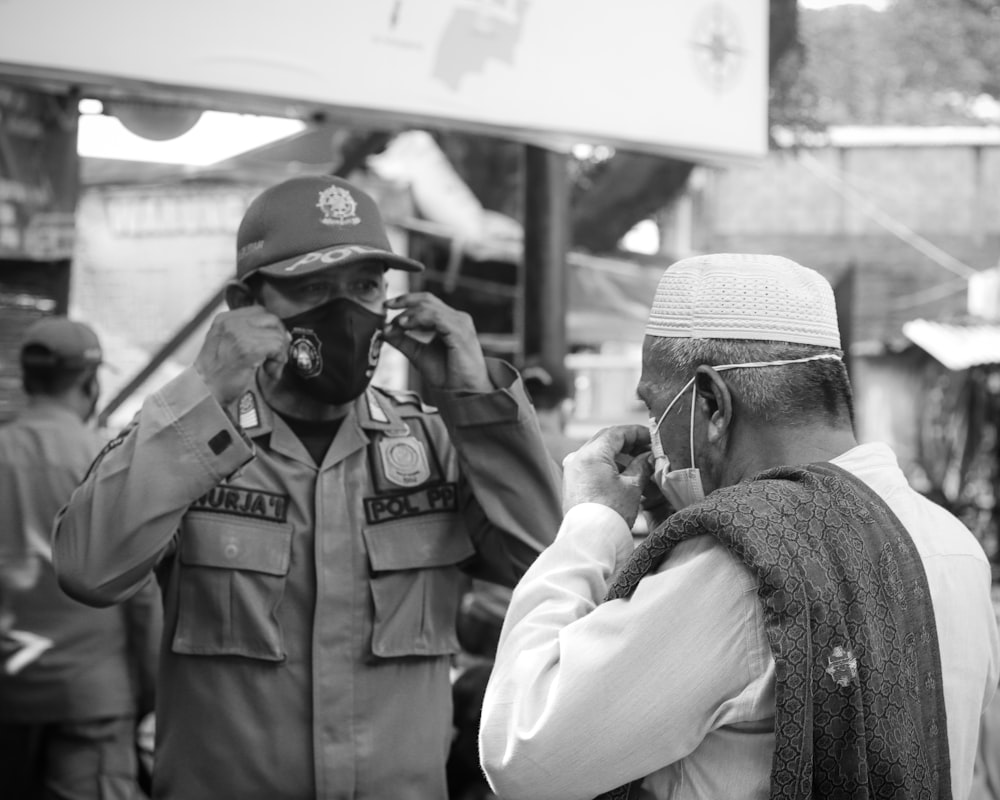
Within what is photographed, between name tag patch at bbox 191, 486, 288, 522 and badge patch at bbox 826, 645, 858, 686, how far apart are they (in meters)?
1.27

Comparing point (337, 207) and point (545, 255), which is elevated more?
point (337, 207)

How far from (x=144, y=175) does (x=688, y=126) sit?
4.20 metres

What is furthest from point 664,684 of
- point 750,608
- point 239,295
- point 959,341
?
point 959,341

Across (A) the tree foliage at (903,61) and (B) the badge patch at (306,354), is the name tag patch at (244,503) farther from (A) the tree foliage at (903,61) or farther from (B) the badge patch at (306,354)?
(A) the tree foliage at (903,61)

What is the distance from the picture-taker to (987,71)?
20531 millimetres

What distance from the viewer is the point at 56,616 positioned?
4059 millimetres

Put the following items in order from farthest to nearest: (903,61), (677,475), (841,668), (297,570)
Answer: (903,61)
(297,570)
(677,475)
(841,668)

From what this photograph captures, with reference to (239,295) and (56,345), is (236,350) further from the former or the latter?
(56,345)

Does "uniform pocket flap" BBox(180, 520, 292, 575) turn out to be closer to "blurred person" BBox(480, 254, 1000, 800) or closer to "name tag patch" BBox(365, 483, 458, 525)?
"name tag patch" BBox(365, 483, 458, 525)

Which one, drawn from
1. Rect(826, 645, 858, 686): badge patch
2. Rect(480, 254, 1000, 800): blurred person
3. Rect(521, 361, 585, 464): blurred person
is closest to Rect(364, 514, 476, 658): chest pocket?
Rect(480, 254, 1000, 800): blurred person

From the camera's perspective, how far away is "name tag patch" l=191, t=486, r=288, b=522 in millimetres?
2533

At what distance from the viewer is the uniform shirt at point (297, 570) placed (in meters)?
2.40

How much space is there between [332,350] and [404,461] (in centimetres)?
29

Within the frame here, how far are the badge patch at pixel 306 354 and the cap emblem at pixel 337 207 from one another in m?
0.25
